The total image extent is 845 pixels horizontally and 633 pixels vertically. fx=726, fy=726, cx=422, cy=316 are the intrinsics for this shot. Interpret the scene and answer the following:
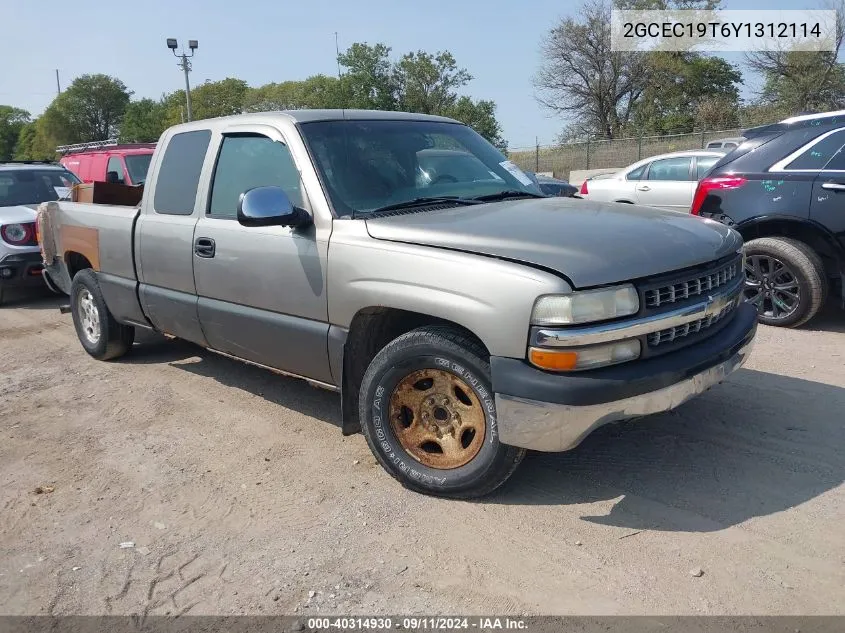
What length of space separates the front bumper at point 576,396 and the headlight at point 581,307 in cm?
23

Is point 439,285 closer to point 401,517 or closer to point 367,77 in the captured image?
point 401,517

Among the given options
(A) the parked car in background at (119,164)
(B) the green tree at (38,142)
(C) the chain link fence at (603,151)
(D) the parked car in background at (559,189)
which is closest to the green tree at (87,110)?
(B) the green tree at (38,142)

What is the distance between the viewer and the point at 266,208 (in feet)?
12.1

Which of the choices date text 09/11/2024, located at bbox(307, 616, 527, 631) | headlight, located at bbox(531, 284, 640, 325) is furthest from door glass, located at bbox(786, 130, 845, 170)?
date text 09/11/2024, located at bbox(307, 616, 527, 631)

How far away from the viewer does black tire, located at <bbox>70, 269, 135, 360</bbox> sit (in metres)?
5.89

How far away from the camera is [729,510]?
3273 mm

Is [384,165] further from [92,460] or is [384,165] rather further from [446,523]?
[92,460]

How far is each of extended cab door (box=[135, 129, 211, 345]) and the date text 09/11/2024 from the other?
102 inches

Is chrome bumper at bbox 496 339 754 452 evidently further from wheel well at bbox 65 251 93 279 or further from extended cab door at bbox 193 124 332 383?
wheel well at bbox 65 251 93 279

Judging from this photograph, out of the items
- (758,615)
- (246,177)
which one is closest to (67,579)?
(246,177)

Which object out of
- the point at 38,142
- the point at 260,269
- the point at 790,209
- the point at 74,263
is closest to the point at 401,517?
the point at 260,269

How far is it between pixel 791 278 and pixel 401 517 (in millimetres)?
4508

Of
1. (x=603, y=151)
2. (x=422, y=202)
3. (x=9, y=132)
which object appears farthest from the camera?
(x=9, y=132)

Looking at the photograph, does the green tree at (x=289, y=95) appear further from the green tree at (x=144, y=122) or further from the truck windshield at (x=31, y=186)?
the truck windshield at (x=31, y=186)
